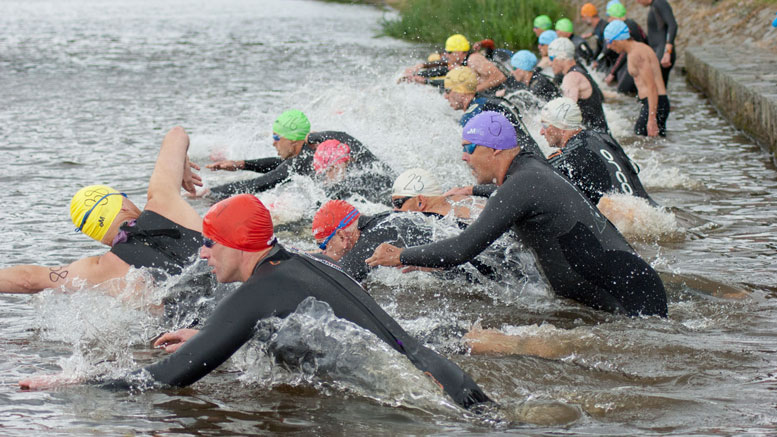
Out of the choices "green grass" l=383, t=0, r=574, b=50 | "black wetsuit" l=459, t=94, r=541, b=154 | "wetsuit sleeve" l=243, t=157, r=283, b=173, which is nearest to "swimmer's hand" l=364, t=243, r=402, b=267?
"black wetsuit" l=459, t=94, r=541, b=154

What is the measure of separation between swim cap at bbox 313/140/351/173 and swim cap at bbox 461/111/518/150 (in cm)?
341

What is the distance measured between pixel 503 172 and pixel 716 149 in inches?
323

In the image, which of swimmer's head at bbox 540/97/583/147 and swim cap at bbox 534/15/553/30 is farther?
swim cap at bbox 534/15/553/30

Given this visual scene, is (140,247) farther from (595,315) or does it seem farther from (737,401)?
(737,401)

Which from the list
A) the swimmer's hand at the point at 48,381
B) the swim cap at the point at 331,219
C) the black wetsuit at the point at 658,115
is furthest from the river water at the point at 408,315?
the swim cap at the point at 331,219

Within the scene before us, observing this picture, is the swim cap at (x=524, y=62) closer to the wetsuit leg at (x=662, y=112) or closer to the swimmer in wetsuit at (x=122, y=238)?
the wetsuit leg at (x=662, y=112)

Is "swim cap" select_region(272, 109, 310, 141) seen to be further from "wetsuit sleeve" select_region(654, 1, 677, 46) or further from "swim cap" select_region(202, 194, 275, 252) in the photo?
"wetsuit sleeve" select_region(654, 1, 677, 46)

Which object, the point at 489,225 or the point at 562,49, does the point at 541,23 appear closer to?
the point at 562,49

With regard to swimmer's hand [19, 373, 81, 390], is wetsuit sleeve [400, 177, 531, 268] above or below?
above

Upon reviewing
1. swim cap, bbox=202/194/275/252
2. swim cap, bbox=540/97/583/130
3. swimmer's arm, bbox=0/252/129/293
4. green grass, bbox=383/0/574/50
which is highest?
swim cap, bbox=202/194/275/252

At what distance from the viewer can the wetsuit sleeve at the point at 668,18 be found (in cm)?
1614

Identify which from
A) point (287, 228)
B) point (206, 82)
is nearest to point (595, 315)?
point (287, 228)

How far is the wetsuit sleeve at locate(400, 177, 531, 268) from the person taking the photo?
5.60m

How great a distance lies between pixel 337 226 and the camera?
679cm
